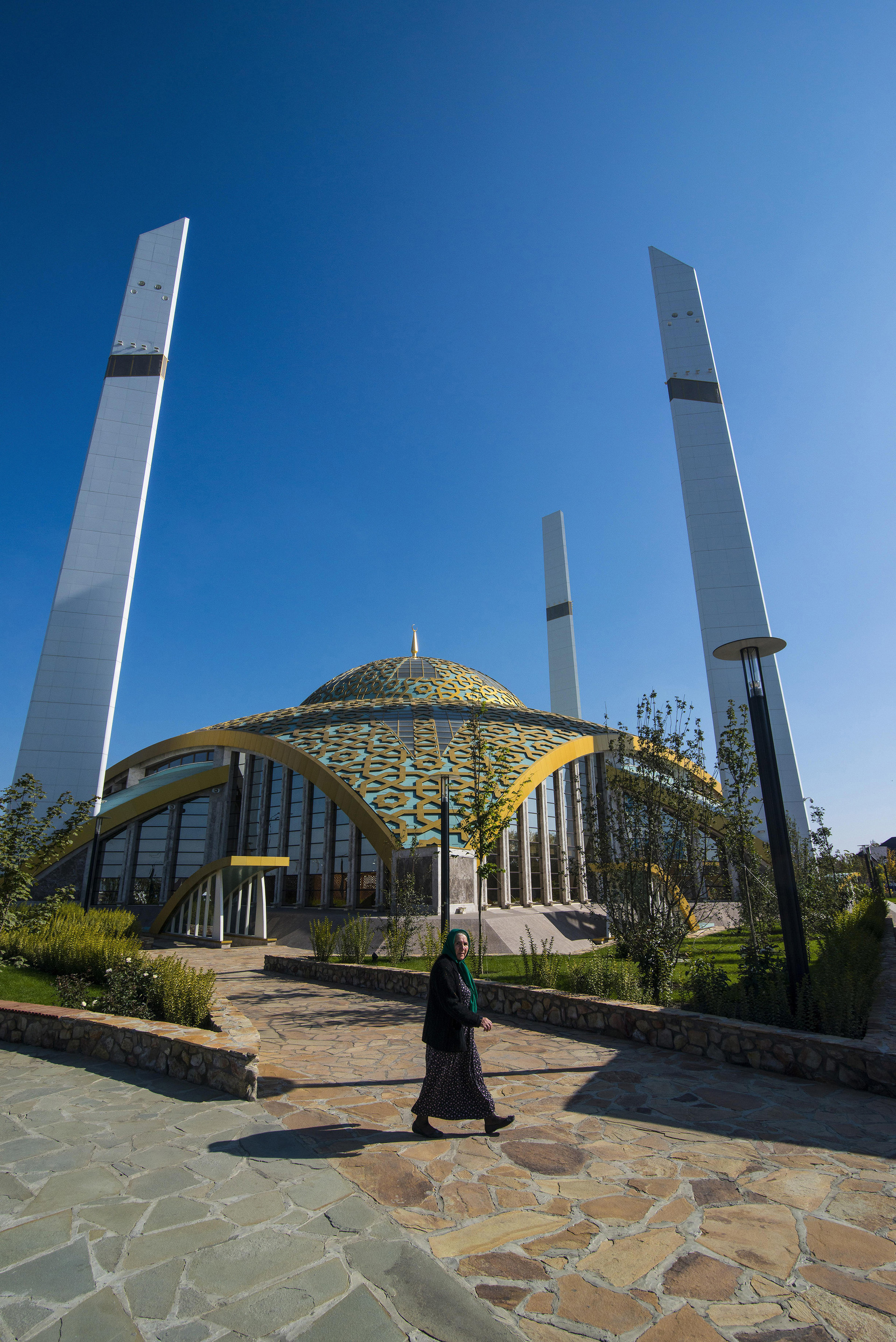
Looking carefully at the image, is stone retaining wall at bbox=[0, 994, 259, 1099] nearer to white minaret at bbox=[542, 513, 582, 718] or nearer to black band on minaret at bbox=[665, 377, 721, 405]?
black band on minaret at bbox=[665, 377, 721, 405]

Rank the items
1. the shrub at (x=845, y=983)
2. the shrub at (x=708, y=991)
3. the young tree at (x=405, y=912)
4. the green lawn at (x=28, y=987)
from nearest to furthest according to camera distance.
→ the shrub at (x=845, y=983) < the shrub at (x=708, y=991) < the green lawn at (x=28, y=987) < the young tree at (x=405, y=912)

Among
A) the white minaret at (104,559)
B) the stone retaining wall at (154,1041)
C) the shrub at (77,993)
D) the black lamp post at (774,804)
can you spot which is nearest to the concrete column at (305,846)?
the white minaret at (104,559)

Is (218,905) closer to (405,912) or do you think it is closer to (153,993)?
(405,912)

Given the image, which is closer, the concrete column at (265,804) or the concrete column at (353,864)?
the concrete column at (353,864)

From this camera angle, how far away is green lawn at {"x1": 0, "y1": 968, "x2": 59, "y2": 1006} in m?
9.25

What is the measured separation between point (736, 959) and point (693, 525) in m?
23.7

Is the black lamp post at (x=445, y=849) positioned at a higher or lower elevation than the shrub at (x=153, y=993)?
higher

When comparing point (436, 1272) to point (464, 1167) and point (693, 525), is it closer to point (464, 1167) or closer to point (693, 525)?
point (464, 1167)

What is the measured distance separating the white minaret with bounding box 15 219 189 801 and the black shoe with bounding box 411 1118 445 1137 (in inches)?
923

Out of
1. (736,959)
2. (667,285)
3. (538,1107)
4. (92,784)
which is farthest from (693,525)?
(538,1107)

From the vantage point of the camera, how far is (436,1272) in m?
3.18

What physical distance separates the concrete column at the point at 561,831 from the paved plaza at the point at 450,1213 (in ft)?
62.3

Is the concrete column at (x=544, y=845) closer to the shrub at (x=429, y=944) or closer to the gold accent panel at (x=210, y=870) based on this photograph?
the shrub at (x=429, y=944)

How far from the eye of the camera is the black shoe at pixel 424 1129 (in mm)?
5020
